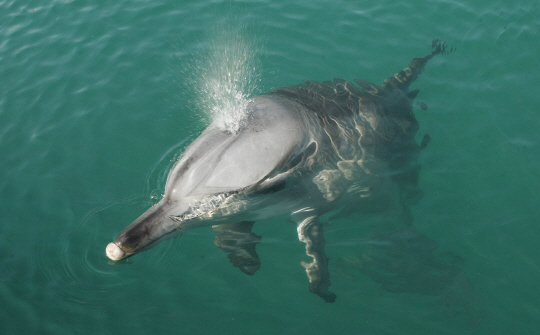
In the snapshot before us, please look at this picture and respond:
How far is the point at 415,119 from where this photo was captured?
31.5 ft

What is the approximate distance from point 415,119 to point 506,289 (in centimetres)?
375

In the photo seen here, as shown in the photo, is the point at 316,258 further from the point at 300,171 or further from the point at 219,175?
the point at 219,175

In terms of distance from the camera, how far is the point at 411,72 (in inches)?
408

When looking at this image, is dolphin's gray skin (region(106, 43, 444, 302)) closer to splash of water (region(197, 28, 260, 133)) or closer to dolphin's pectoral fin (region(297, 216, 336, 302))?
dolphin's pectoral fin (region(297, 216, 336, 302))

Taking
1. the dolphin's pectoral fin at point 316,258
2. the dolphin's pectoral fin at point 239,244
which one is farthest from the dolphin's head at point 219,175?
the dolphin's pectoral fin at point 316,258

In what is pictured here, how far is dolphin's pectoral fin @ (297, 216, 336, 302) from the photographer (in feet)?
24.2

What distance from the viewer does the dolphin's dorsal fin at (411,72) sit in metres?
9.84

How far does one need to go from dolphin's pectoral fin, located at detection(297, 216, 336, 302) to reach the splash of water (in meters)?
2.38

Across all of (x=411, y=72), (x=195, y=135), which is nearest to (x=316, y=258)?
(x=195, y=135)

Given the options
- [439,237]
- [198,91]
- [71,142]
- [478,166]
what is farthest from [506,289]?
[71,142]

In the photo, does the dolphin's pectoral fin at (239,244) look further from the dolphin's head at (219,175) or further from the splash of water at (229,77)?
the splash of water at (229,77)

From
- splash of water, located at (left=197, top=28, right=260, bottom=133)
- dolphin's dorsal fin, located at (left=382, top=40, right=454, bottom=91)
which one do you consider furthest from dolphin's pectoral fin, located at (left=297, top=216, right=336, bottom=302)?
dolphin's dorsal fin, located at (left=382, top=40, right=454, bottom=91)

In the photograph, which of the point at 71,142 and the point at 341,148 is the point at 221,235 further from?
the point at 71,142

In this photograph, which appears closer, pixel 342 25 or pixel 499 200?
pixel 499 200
